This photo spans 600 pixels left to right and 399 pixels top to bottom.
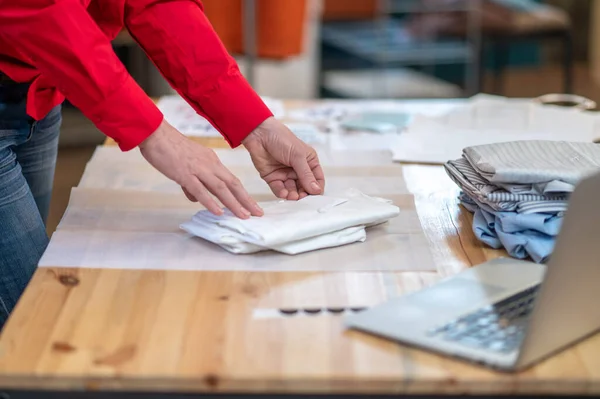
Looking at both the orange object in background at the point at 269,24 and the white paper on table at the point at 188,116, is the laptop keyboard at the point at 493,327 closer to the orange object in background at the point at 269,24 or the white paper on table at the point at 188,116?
the white paper on table at the point at 188,116

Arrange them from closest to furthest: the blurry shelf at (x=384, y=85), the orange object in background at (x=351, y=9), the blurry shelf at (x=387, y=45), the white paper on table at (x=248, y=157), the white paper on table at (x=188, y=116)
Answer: the white paper on table at (x=248, y=157) < the white paper on table at (x=188, y=116) < the orange object in background at (x=351, y=9) < the blurry shelf at (x=387, y=45) < the blurry shelf at (x=384, y=85)

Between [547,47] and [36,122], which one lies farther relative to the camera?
[547,47]

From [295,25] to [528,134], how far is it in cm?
177

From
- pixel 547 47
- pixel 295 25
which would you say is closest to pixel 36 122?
pixel 295 25

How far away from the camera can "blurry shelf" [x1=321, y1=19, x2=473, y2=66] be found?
4664 mm

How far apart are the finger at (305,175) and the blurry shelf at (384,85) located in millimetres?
3415

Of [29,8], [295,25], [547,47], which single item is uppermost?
[29,8]

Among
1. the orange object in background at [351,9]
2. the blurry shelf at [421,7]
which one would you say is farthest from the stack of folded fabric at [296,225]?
the blurry shelf at [421,7]

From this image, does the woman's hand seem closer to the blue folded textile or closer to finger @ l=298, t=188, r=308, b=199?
finger @ l=298, t=188, r=308, b=199

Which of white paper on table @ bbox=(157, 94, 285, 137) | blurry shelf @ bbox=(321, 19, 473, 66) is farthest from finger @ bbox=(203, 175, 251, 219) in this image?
blurry shelf @ bbox=(321, 19, 473, 66)

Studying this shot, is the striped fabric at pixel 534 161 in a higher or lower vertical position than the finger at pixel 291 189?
higher

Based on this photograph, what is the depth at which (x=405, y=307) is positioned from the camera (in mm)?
991

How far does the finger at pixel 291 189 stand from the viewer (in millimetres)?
1344

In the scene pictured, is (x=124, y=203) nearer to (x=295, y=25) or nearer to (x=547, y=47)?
(x=295, y=25)
